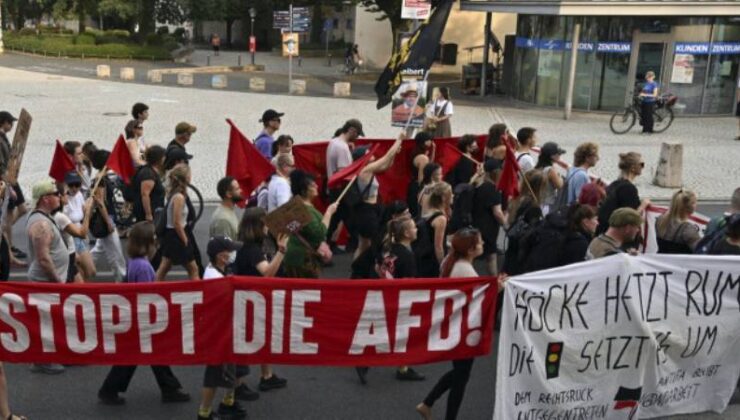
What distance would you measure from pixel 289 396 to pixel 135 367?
49.3 inches

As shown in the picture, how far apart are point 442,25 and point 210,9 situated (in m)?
41.5

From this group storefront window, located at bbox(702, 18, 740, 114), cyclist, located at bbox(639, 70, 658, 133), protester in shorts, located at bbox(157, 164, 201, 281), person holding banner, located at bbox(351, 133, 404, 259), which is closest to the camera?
protester in shorts, located at bbox(157, 164, 201, 281)

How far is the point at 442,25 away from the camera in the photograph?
10.1 meters

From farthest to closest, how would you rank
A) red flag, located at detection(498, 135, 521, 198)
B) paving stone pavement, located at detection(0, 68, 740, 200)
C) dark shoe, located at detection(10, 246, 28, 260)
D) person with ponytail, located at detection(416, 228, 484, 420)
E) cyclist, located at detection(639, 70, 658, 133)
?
cyclist, located at detection(639, 70, 658, 133) → paving stone pavement, located at detection(0, 68, 740, 200) → dark shoe, located at detection(10, 246, 28, 260) → red flag, located at detection(498, 135, 521, 198) → person with ponytail, located at detection(416, 228, 484, 420)

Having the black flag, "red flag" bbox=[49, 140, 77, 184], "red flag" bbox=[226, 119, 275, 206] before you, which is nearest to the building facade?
the black flag

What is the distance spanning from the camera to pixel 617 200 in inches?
320

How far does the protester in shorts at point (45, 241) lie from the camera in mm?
6543

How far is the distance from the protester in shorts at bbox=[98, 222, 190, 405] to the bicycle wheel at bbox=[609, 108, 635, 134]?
17.8 meters

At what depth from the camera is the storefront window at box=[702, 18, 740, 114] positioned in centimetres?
2470

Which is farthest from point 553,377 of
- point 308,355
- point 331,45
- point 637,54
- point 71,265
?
point 331,45

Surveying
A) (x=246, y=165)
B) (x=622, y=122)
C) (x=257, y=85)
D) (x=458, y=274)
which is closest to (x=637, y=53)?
(x=622, y=122)

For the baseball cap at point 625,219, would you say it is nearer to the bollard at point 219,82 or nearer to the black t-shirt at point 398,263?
the black t-shirt at point 398,263

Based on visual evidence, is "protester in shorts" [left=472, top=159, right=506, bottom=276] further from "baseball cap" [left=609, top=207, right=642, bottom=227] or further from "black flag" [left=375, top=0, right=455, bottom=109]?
"black flag" [left=375, top=0, right=455, bottom=109]

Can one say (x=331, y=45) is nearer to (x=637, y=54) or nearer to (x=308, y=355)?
(x=637, y=54)
